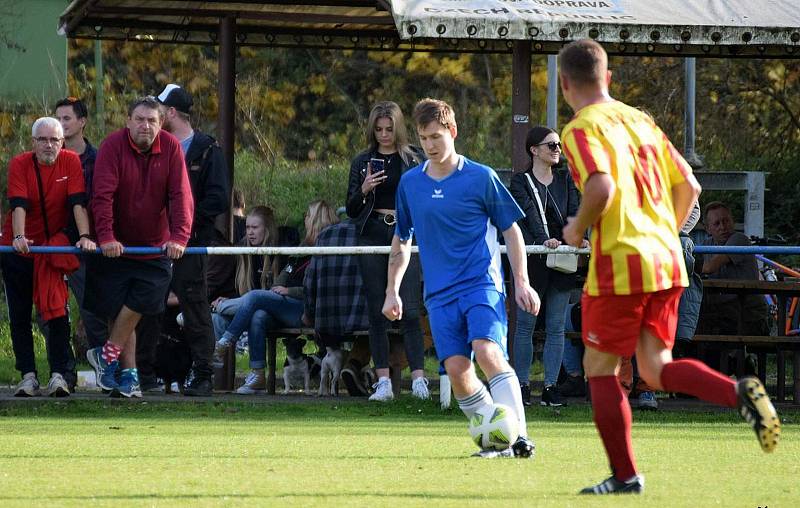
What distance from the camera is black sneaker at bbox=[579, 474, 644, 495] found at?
673 centimetres

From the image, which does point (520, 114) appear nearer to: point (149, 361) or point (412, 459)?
point (149, 361)

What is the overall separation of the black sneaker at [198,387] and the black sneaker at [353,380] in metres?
1.19

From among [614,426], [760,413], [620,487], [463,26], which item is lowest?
[620,487]

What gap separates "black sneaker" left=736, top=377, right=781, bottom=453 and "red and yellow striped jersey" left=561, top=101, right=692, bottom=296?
1.94ft

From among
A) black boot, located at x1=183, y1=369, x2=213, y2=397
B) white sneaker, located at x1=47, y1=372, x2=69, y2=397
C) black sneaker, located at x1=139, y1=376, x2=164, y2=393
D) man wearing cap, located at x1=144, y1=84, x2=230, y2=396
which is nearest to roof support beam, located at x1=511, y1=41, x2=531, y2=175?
man wearing cap, located at x1=144, y1=84, x2=230, y2=396

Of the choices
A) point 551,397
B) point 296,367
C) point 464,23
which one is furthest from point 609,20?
point 296,367

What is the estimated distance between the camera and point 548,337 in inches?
477

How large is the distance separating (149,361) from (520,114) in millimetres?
3711

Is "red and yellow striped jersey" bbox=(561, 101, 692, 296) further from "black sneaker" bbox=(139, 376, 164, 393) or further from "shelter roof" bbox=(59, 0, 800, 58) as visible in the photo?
"black sneaker" bbox=(139, 376, 164, 393)

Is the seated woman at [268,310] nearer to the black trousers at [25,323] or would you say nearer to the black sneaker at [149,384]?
the black sneaker at [149,384]

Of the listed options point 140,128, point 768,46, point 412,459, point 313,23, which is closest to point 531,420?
point 412,459

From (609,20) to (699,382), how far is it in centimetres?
642

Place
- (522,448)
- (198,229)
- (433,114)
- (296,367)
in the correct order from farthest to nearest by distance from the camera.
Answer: (296,367) → (198,229) → (433,114) → (522,448)

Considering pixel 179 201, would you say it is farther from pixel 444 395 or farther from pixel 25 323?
pixel 444 395
